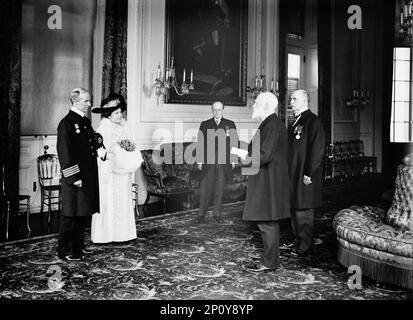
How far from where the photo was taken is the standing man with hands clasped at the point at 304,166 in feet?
15.3

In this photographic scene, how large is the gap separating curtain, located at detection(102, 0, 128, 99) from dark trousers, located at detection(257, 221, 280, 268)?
3.88 m

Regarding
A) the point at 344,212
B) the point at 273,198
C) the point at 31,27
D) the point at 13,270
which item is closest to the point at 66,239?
the point at 13,270

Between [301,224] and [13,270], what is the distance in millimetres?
2732

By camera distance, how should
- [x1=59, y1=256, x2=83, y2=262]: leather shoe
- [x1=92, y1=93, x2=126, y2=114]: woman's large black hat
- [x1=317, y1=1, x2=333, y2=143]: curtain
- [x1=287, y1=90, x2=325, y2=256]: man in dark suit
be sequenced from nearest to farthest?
[x1=59, y1=256, x2=83, y2=262]: leather shoe → [x1=287, y1=90, x2=325, y2=256]: man in dark suit → [x1=92, y1=93, x2=126, y2=114]: woman's large black hat → [x1=317, y1=1, x2=333, y2=143]: curtain

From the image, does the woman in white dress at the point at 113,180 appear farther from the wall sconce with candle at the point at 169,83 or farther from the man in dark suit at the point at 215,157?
the wall sconce with candle at the point at 169,83

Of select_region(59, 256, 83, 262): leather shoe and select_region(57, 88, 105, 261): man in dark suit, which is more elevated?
select_region(57, 88, 105, 261): man in dark suit

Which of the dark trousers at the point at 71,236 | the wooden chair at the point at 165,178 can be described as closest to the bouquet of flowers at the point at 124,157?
the dark trousers at the point at 71,236

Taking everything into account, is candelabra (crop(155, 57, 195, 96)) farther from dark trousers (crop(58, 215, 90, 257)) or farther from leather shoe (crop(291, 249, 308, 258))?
leather shoe (crop(291, 249, 308, 258))

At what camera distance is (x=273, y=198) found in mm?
4070

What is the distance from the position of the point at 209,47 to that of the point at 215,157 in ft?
10.3

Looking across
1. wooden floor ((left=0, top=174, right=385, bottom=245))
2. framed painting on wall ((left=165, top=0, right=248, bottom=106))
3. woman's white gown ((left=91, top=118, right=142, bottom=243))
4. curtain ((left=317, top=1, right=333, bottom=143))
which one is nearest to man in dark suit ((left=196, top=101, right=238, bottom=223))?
wooden floor ((left=0, top=174, right=385, bottom=245))

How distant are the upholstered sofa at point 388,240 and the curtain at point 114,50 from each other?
4.18 m

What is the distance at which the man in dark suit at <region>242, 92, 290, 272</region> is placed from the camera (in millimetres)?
4023
